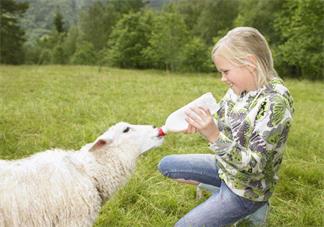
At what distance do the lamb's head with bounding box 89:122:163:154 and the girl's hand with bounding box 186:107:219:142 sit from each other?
2.29 ft

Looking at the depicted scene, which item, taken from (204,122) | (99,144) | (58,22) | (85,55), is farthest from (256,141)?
(58,22)

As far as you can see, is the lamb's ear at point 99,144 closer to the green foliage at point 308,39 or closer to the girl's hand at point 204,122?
the girl's hand at point 204,122

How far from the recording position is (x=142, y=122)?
22.8ft

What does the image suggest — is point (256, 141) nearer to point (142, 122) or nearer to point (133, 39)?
point (142, 122)

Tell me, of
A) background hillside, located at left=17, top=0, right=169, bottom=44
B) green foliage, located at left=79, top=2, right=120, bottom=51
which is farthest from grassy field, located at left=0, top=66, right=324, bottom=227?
background hillside, located at left=17, top=0, right=169, bottom=44

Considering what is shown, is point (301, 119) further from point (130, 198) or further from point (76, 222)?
point (76, 222)

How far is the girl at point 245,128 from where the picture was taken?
2641 mm

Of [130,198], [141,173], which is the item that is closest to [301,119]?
[141,173]

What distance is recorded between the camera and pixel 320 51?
24000 millimetres

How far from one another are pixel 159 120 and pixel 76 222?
14.1 ft

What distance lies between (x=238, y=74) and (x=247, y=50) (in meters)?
0.18

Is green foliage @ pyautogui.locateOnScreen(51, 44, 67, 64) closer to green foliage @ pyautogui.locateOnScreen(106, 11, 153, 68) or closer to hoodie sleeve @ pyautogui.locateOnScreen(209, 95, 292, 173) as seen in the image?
green foliage @ pyautogui.locateOnScreen(106, 11, 153, 68)

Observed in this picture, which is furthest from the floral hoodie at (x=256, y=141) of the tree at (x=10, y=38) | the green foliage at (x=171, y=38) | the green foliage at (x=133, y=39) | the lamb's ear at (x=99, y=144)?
the tree at (x=10, y=38)

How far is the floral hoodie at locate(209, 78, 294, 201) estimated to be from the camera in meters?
2.63
